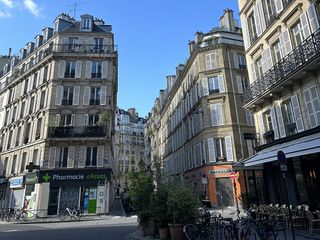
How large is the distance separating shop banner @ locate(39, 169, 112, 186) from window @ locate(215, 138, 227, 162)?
11.1 m

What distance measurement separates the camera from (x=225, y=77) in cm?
2819

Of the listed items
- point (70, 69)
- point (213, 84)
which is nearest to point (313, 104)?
point (213, 84)

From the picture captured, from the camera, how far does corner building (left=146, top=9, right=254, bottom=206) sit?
26.1 m

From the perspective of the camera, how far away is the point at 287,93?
44.4ft

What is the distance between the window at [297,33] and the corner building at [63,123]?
59.2ft

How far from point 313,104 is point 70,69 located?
24268 mm

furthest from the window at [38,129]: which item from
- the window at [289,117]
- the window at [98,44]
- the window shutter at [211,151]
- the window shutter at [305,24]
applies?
the window shutter at [305,24]

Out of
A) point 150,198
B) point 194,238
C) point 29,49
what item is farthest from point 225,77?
point 29,49

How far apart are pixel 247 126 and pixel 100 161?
47.7 ft

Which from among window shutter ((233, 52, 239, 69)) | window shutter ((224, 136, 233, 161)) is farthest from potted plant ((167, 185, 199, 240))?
window shutter ((233, 52, 239, 69))

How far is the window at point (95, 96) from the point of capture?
28281 millimetres

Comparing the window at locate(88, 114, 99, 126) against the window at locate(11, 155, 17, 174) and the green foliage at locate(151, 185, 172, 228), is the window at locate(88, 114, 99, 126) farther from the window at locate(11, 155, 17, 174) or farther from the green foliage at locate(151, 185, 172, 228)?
the green foliage at locate(151, 185, 172, 228)

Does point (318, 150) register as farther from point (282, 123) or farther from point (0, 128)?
point (0, 128)

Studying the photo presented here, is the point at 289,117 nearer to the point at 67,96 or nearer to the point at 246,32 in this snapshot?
the point at 246,32
